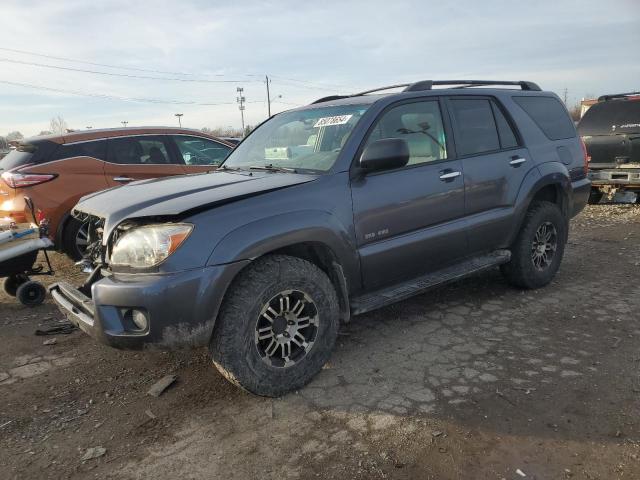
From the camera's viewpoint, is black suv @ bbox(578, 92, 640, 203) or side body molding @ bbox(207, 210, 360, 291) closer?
side body molding @ bbox(207, 210, 360, 291)

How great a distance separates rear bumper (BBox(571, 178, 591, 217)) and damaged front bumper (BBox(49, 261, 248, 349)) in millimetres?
3756

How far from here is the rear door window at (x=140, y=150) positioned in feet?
20.7

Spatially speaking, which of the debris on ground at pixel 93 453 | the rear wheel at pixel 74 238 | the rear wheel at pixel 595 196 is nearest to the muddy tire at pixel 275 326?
the debris on ground at pixel 93 453

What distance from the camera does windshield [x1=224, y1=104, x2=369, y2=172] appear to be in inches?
138

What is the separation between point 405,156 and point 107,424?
243cm

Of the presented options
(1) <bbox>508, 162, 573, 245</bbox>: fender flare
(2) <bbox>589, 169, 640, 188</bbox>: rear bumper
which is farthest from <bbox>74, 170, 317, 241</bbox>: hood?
(2) <bbox>589, 169, 640, 188</bbox>: rear bumper

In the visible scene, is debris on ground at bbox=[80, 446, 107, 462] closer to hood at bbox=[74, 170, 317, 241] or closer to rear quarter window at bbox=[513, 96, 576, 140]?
hood at bbox=[74, 170, 317, 241]

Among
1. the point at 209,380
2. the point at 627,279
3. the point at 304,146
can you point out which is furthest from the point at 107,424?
the point at 627,279

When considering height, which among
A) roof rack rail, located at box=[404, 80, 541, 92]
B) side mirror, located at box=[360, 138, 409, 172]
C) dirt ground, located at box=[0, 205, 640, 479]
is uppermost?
roof rack rail, located at box=[404, 80, 541, 92]

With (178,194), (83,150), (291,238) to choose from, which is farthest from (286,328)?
(83,150)

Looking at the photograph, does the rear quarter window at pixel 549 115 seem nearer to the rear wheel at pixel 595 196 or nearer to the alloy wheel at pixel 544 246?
the alloy wheel at pixel 544 246

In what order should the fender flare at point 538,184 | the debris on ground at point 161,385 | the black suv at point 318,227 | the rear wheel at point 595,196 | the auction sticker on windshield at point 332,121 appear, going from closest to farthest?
the black suv at point 318,227, the debris on ground at point 161,385, the auction sticker on windshield at point 332,121, the fender flare at point 538,184, the rear wheel at point 595,196

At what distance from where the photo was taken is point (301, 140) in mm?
3828

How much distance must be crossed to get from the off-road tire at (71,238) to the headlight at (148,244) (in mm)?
3461
